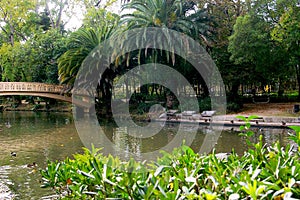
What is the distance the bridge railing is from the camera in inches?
842

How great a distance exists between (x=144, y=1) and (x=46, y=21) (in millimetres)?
19026

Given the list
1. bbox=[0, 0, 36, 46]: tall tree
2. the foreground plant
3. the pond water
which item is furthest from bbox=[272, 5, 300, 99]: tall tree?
bbox=[0, 0, 36, 46]: tall tree

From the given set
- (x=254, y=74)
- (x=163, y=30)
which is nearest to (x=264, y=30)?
(x=254, y=74)

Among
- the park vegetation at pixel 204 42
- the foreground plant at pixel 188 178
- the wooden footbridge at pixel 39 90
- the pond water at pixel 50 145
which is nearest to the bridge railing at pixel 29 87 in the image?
the wooden footbridge at pixel 39 90

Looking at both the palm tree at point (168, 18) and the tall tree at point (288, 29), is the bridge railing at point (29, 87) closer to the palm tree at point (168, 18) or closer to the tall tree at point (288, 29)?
the palm tree at point (168, 18)

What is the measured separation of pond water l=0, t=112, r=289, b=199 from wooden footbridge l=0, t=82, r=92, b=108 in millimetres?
6525

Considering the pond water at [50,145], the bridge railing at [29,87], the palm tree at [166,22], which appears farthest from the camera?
the bridge railing at [29,87]

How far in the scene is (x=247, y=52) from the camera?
1559 cm

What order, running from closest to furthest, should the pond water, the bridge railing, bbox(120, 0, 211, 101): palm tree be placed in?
1. the pond water
2. bbox(120, 0, 211, 101): palm tree
3. the bridge railing

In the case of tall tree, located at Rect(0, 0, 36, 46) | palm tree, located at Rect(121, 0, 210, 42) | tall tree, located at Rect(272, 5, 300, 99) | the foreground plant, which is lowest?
the foreground plant

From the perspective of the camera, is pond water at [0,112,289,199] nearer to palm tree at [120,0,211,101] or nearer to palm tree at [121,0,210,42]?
palm tree at [120,0,211,101]

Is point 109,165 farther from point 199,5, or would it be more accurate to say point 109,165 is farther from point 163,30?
point 199,5

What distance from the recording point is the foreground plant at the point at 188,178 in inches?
60.4

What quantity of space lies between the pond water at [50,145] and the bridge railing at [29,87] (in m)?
6.52
